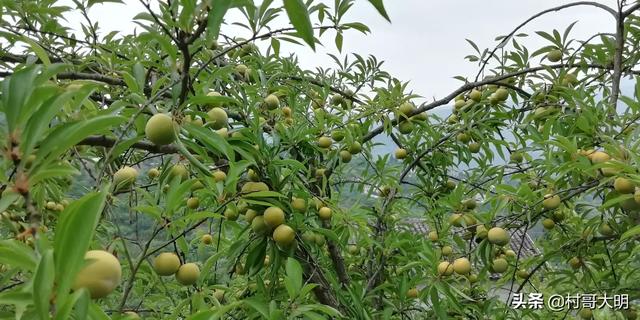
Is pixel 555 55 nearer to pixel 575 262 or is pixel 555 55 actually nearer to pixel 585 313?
pixel 575 262

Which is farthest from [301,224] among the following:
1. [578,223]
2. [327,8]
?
[578,223]

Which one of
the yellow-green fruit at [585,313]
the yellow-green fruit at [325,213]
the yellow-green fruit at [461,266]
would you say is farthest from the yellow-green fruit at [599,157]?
the yellow-green fruit at [585,313]

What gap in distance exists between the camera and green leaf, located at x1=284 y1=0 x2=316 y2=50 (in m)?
0.44

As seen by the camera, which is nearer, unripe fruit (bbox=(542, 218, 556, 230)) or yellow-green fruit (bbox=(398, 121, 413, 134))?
unripe fruit (bbox=(542, 218, 556, 230))

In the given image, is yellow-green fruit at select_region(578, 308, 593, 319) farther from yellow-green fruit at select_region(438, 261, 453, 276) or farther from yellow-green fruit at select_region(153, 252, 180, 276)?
yellow-green fruit at select_region(153, 252, 180, 276)

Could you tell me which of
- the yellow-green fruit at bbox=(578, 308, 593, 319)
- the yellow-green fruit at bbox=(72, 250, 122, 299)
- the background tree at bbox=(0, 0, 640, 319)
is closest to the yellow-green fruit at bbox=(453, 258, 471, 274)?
the background tree at bbox=(0, 0, 640, 319)

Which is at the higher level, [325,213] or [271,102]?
[271,102]

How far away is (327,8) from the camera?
4.58ft

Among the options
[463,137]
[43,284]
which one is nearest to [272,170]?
[43,284]

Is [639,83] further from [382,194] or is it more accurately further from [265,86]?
[382,194]

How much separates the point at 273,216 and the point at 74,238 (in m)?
0.85

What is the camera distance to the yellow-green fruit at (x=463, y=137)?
2.26m

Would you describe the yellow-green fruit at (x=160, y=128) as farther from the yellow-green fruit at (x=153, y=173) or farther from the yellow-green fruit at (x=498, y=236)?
the yellow-green fruit at (x=153, y=173)

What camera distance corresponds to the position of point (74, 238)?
52 centimetres
